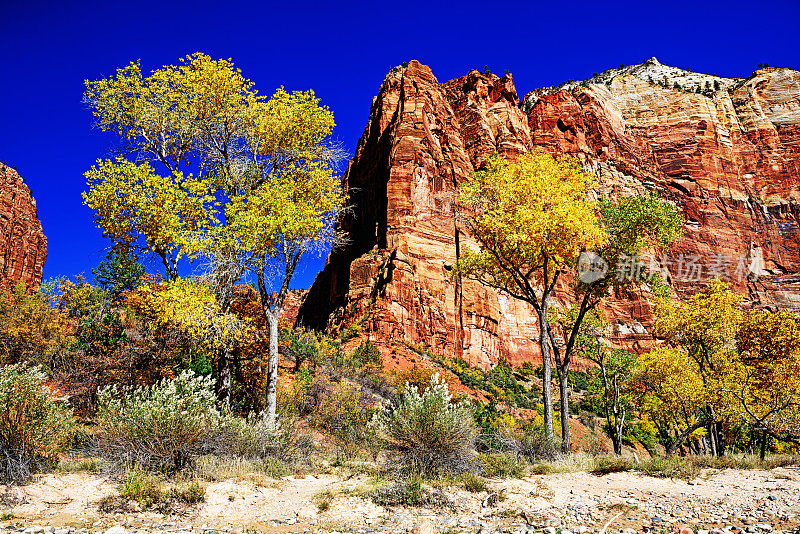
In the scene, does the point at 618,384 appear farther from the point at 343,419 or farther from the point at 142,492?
the point at 142,492

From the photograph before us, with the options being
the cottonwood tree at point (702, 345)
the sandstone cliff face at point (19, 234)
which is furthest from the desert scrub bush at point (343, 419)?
the sandstone cliff face at point (19, 234)

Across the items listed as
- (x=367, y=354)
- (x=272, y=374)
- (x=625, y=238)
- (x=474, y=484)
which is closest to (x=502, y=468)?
(x=474, y=484)

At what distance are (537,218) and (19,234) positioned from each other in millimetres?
73941

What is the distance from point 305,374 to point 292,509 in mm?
10941

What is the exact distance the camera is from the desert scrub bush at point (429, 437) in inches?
295

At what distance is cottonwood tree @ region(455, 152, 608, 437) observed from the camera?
12.2 meters

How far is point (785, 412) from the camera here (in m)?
12.1

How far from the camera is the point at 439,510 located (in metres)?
5.87

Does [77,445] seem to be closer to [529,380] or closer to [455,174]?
[529,380]

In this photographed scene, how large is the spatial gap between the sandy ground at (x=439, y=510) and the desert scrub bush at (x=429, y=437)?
2.01 ft

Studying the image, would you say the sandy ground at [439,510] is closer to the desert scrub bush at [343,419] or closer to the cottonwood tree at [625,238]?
the desert scrub bush at [343,419]

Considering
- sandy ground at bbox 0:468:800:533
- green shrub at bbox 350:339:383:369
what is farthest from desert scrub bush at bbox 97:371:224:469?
green shrub at bbox 350:339:383:369

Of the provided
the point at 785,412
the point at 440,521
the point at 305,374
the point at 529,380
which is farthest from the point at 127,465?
the point at 529,380

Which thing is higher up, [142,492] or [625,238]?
[625,238]
